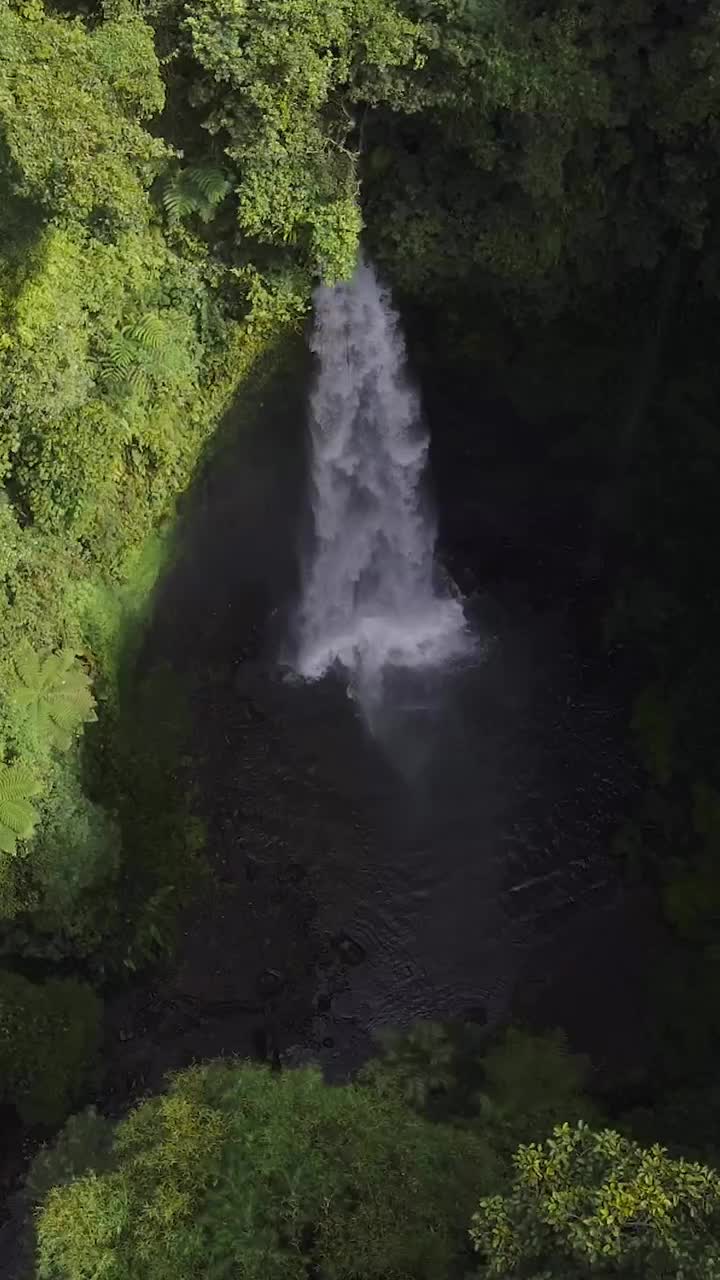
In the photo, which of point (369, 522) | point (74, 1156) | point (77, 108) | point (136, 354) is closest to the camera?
point (74, 1156)

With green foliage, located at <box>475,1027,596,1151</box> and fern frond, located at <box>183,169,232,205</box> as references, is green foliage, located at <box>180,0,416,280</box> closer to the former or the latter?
fern frond, located at <box>183,169,232,205</box>

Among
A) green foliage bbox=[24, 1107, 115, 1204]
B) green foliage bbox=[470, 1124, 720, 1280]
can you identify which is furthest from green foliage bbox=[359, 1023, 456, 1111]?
green foliage bbox=[470, 1124, 720, 1280]

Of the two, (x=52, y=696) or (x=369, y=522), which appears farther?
(x=369, y=522)

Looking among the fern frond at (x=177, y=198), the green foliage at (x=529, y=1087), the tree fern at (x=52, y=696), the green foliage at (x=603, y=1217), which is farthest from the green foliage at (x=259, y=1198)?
the fern frond at (x=177, y=198)

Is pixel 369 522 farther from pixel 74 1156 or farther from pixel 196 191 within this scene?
pixel 74 1156

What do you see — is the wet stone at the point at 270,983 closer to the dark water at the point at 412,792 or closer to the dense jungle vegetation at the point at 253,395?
the dark water at the point at 412,792

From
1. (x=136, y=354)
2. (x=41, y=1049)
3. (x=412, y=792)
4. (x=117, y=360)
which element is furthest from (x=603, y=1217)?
(x=136, y=354)
